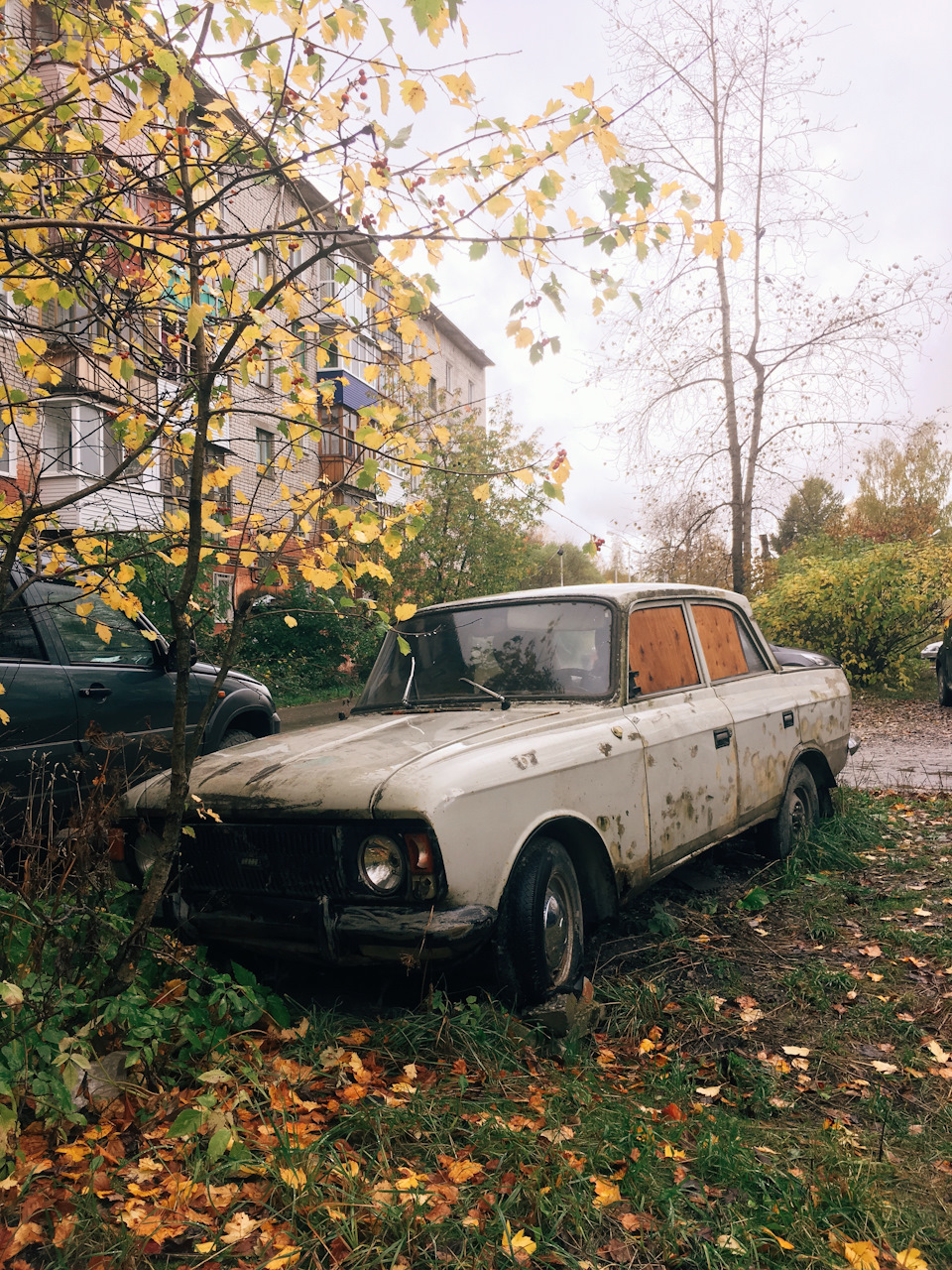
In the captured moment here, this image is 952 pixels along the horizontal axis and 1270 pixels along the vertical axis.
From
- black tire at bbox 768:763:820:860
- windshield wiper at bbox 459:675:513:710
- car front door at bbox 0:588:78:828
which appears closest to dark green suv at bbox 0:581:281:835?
car front door at bbox 0:588:78:828

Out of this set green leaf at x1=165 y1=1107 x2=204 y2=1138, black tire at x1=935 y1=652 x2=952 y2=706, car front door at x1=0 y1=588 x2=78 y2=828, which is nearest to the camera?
green leaf at x1=165 y1=1107 x2=204 y2=1138

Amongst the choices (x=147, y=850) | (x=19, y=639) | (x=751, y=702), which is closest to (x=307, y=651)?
(x=19, y=639)

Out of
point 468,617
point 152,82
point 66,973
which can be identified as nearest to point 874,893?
point 468,617

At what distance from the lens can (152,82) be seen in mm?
2840

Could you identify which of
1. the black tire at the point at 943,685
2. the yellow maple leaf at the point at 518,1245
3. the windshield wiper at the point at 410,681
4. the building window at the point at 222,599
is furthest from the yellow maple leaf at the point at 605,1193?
the black tire at the point at 943,685

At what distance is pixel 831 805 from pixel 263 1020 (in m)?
4.42

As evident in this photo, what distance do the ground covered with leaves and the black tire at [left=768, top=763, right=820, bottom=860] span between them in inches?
55.6

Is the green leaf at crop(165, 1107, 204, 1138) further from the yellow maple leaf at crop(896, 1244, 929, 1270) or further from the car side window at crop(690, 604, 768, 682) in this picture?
the car side window at crop(690, 604, 768, 682)

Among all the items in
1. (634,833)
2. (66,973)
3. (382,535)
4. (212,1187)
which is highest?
(382,535)

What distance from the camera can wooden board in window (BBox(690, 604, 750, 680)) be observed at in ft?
17.1

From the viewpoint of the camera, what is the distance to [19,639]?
5.13m

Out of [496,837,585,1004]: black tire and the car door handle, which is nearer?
[496,837,585,1004]: black tire

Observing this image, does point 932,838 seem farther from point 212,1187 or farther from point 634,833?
point 212,1187

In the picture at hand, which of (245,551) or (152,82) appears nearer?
(152,82)
